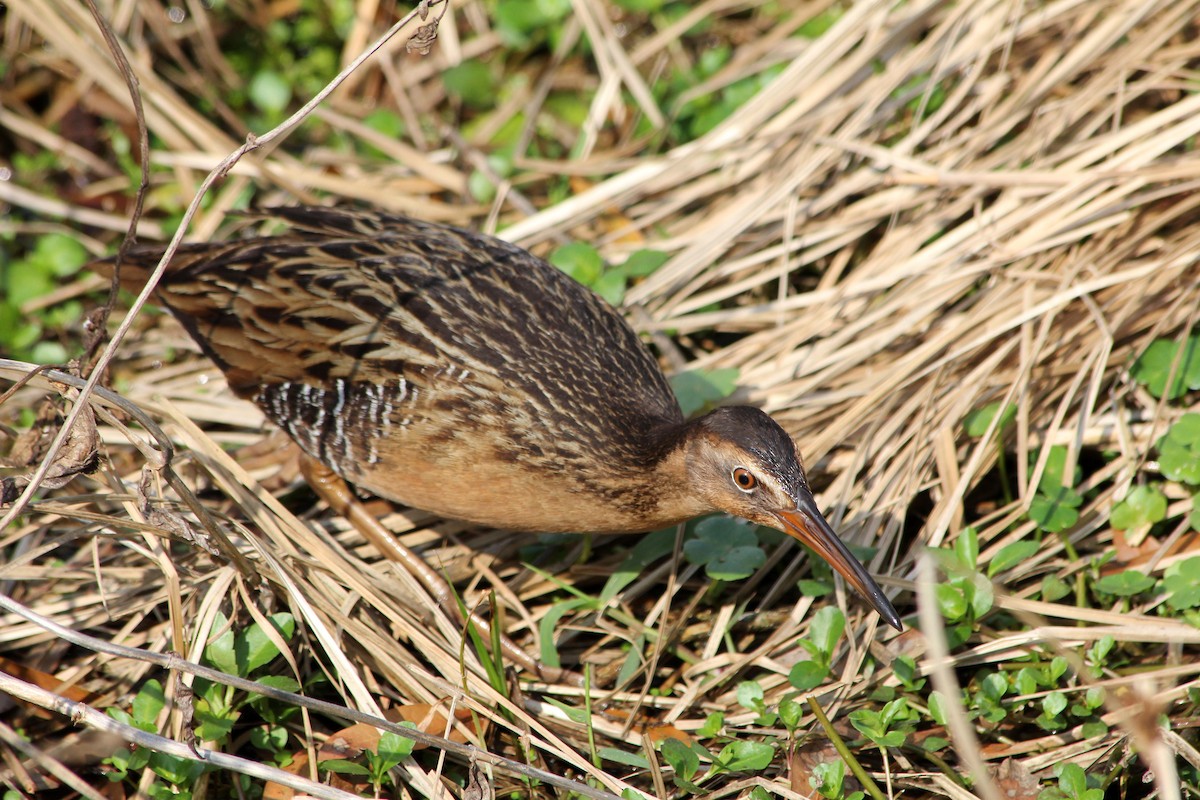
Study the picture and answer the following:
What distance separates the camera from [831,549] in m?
3.05

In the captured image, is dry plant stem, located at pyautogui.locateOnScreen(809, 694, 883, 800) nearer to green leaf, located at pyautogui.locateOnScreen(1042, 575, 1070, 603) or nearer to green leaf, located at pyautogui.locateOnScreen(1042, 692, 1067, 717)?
green leaf, located at pyautogui.locateOnScreen(1042, 692, 1067, 717)

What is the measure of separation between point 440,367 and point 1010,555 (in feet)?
5.60

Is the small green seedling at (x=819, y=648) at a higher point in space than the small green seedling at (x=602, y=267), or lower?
lower

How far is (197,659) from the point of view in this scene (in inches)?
122

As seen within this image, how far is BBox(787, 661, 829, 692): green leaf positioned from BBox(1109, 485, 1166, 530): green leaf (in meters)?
1.08

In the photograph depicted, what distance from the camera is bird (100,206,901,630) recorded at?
10.7ft

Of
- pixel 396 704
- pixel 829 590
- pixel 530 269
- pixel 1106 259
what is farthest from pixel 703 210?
pixel 396 704

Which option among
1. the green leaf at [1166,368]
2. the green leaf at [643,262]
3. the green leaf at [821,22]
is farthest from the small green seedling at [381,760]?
the green leaf at [821,22]

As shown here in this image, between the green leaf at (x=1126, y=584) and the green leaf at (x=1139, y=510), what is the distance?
21 cm

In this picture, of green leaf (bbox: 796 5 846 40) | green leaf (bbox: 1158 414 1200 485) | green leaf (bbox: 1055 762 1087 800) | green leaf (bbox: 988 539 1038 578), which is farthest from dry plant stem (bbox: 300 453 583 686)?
green leaf (bbox: 796 5 846 40)

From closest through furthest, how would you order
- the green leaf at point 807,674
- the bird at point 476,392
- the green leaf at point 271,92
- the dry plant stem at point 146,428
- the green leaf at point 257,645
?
the dry plant stem at point 146,428, the green leaf at point 807,674, the green leaf at point 257,645, the bird at point 476,392, the green leaf at point 271,92

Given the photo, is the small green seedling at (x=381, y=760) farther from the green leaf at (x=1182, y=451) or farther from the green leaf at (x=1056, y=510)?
the green leaf at (x=1182, y=451)

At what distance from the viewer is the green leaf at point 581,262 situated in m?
4.25

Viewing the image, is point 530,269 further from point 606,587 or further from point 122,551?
point 122,551
